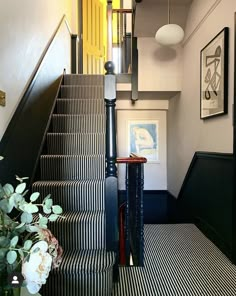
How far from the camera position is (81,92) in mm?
3828

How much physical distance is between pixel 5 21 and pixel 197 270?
2.44 meters

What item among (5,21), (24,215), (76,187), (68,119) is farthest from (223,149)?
(24,215)

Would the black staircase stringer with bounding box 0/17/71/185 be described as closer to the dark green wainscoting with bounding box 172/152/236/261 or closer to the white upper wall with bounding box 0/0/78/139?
the white upper wall with bounding box 0/0/78/139

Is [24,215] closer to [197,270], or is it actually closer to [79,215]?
[79,215]

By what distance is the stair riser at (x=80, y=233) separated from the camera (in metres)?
2.00

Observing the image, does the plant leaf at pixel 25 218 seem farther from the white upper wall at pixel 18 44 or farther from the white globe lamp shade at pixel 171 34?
the white globe lamp shade at pixel 171 34

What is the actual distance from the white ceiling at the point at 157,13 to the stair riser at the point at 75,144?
211 centimetres

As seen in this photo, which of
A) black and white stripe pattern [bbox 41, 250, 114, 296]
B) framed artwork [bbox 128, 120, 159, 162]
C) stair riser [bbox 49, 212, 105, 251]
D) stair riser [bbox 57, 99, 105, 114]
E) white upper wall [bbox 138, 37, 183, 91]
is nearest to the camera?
→ black and white stripe pattern [bbox 41, 250, 114, 296]

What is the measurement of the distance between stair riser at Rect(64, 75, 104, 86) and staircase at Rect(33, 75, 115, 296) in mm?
132

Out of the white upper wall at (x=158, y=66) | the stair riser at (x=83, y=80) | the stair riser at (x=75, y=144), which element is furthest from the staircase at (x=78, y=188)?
the white upper wall at (x=158, y=66)

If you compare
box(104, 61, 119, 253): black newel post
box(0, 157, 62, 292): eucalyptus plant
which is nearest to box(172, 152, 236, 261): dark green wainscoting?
box(104, 61, 119, 253): black newel post

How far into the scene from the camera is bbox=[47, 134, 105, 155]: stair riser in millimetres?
2939

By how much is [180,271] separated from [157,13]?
3.38m

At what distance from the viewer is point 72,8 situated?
528 cm
